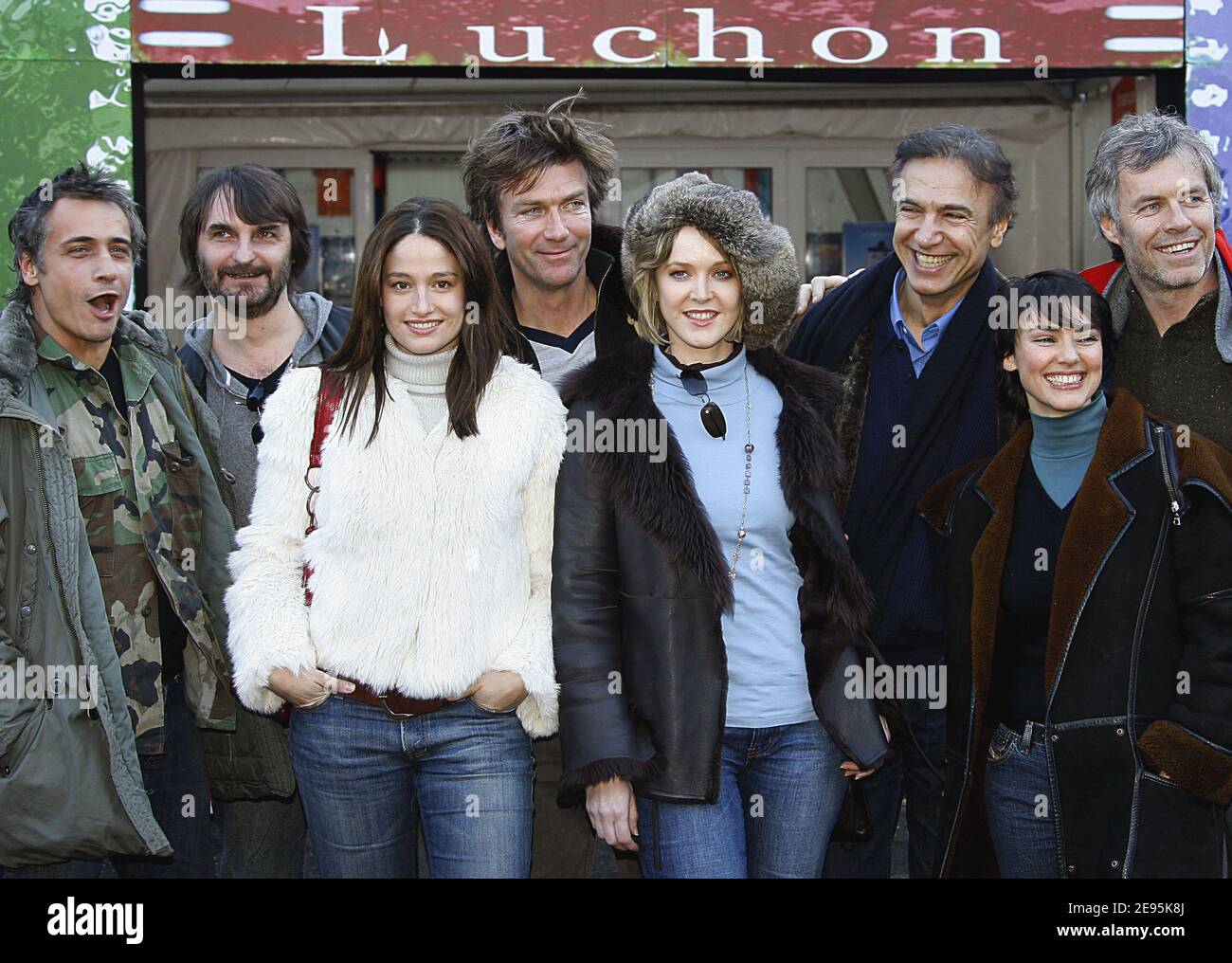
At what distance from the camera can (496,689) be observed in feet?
→ 9.72

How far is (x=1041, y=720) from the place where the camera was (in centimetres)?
308

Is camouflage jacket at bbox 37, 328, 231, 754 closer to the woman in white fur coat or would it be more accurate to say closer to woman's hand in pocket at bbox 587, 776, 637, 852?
the woman in white fur coat

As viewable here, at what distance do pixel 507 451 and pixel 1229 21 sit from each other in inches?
207

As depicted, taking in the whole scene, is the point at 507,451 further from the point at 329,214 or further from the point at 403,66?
the point at 329,214

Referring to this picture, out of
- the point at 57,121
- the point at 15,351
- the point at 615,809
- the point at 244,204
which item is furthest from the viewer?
the point at 57,121

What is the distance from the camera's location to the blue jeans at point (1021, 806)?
3.07 metres

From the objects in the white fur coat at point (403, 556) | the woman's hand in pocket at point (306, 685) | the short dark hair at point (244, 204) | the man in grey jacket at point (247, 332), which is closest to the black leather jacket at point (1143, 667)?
the white fur coat at point (403, 556)

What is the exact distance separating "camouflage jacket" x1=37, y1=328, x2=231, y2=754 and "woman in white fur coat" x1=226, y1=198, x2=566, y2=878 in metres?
0.43

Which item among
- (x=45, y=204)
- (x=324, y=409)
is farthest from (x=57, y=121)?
(x=324, y=409)

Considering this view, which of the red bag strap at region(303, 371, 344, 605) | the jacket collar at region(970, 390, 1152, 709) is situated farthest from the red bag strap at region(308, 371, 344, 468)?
the jacket collar at region(970, 390, 1152, 709)

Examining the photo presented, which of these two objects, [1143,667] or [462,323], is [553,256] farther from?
[1143,667]

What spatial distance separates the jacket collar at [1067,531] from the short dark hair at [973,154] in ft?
2.44

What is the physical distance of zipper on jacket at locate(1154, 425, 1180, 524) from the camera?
9.84ft

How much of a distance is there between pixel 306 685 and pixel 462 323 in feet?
3.10
